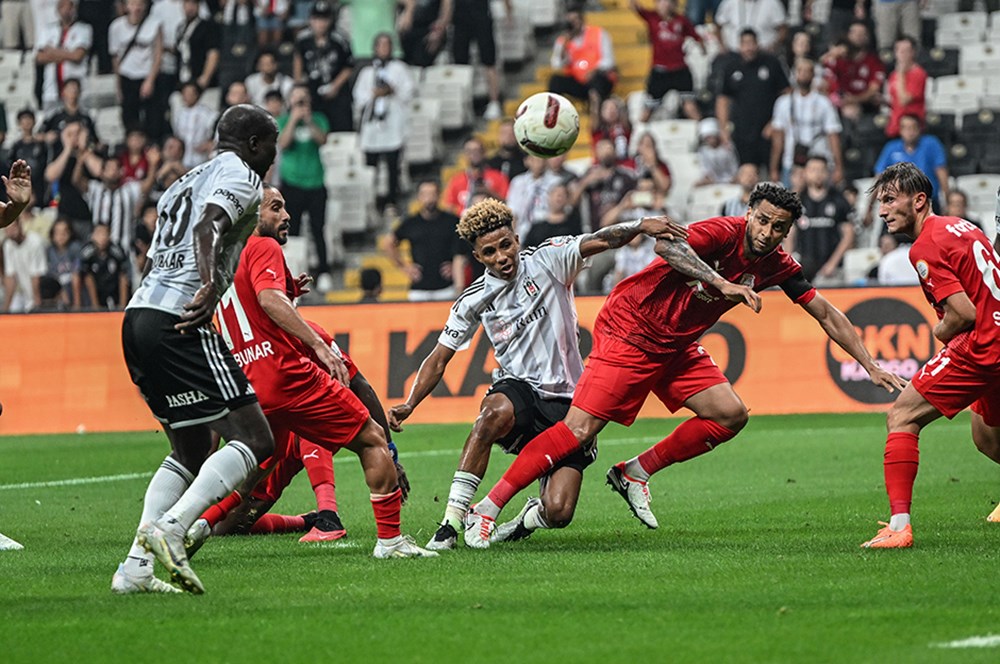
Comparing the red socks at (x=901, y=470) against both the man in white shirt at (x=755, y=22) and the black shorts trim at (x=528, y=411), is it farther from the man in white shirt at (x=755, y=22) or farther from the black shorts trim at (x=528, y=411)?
the man in white shirt at (x=755, y=22)

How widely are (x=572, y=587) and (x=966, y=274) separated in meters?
2.74

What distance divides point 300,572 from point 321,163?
15.1m

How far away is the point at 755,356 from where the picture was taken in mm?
17656

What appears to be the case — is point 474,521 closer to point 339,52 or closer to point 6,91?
point 339,52

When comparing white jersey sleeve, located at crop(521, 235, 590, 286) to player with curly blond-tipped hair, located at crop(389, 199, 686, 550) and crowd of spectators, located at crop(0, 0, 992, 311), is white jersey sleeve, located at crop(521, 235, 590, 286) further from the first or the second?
crowd of spectators, located at crop(0, 0, 992, 311)

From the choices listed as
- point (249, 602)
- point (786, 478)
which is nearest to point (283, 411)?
point (249, 602)

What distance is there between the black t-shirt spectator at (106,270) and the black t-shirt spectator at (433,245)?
13.2ft

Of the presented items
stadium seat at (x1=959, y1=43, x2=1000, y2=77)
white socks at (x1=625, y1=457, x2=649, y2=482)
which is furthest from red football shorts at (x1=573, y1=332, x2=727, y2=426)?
stadium seat at (x1=959, y1=43, x2=1000, y2=77)

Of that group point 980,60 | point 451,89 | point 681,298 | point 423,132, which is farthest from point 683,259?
point 451,89

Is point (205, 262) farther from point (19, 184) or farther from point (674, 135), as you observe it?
point (674, 135)

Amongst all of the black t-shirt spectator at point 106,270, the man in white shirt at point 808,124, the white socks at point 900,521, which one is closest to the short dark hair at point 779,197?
the white socks at point 900,521

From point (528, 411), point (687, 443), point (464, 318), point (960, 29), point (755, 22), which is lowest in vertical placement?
point (687, 443)

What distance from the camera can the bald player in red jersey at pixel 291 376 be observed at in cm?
815

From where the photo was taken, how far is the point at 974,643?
552 cm
